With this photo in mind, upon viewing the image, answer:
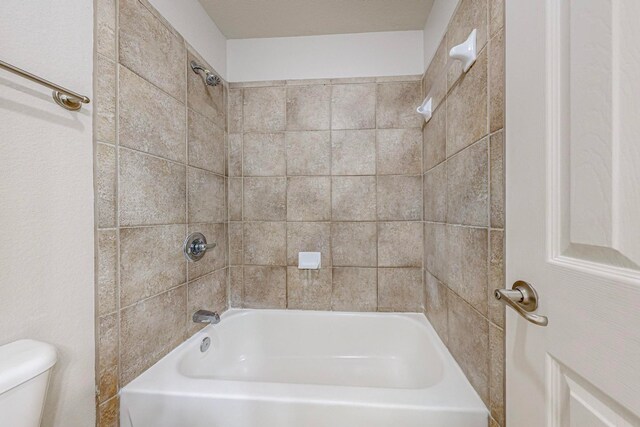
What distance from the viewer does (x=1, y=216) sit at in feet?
2.14

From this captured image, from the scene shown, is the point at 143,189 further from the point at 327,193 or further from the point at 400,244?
the point at 400,244

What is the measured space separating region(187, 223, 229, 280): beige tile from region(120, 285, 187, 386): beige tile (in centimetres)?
13

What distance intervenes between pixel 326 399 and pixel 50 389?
785 mm

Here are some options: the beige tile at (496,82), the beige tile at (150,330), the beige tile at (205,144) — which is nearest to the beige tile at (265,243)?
the beige tile at (205,144)

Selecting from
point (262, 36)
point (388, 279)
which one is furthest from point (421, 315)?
point (262, 36)

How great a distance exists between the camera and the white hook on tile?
4.98ft

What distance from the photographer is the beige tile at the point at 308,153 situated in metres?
1.77

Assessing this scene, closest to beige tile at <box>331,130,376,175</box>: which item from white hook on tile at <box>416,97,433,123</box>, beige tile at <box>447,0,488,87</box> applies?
white hook on tile at <box>416,97,433,123</box>

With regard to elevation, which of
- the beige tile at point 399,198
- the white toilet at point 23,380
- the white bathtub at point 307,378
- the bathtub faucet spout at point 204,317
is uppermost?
the beige tile at point 399,198

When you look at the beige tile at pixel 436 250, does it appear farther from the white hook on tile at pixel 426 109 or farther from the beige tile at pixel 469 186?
the white hook on tile at pixel 426 109

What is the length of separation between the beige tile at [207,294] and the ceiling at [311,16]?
1.51 m

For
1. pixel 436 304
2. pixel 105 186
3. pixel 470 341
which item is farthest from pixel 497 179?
pixel 105 186

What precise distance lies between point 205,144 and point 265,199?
49 centimetres
